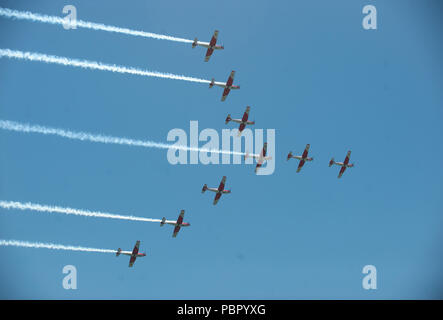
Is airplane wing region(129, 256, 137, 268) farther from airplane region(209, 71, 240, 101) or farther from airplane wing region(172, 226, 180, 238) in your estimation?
airplane region(209, 71, 240, 101)

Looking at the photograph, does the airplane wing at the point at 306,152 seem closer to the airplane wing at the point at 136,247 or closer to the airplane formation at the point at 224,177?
the airplane formation at the point at 224,177

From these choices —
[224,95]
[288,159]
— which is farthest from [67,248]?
[288,159]

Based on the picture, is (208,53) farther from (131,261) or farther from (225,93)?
(131,261)

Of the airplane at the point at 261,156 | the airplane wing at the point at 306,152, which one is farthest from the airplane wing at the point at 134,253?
the airplane wing at the point at 306,152

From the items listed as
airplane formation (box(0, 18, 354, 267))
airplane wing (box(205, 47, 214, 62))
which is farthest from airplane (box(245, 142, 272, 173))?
airplane wing (box(205, 47, 214, 62))

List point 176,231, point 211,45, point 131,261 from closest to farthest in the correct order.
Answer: point 211,45, point 131,261, point 176,231

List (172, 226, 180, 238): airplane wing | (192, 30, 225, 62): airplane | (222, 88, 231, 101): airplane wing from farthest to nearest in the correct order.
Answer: (172, 226, 180, 238): airplane wing, (222, 88, 231, 101): airplane wing, (192, 30, 225, 62): airplane

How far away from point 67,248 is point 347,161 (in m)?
47.8

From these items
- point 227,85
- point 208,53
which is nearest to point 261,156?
point 227,85
